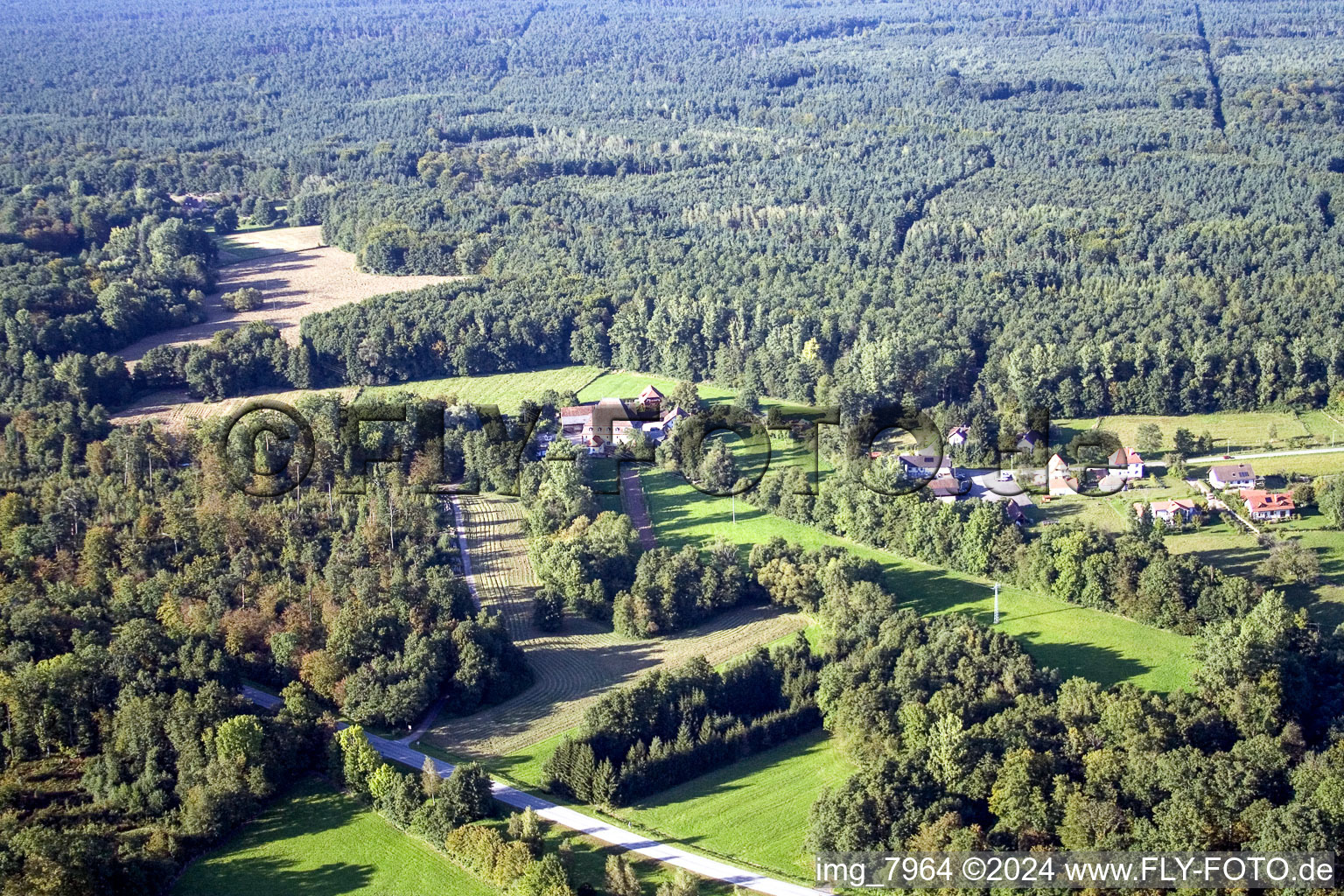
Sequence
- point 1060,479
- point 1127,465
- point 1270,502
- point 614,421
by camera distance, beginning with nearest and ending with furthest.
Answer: point 1270,502 < point 1060,479 < point 1127,465 < point 614,421

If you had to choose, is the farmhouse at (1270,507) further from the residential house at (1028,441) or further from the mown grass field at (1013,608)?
the mown grass field at (1013,608)

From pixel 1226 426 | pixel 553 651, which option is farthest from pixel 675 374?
pixel 553 651

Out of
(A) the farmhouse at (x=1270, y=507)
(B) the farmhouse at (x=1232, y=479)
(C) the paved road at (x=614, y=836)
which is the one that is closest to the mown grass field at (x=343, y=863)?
(C) the paved road at (x=614, y=836)

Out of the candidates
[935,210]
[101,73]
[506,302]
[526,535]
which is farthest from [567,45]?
[526,535]

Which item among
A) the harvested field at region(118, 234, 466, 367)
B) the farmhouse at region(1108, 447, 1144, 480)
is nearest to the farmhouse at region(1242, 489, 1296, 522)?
the farmhouse at region(1108, 447, 1144, 480)

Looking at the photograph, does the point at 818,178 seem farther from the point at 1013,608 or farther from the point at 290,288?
the point at 1013,608

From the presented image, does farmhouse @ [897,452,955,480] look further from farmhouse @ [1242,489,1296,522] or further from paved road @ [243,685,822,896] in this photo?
paved road @ [243,685,822,896]
